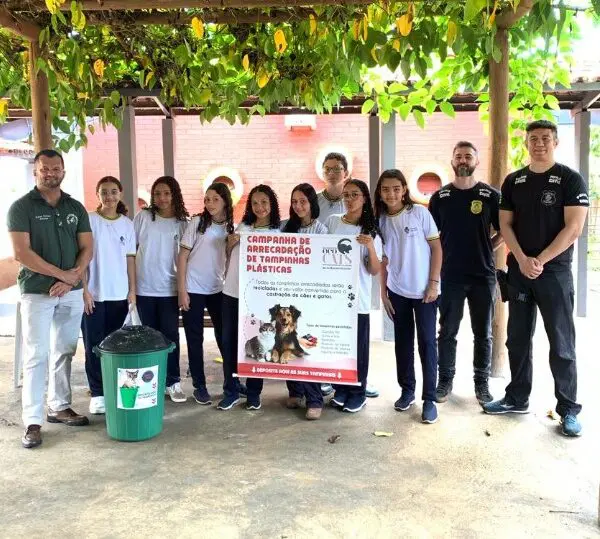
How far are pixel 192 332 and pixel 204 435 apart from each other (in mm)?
785

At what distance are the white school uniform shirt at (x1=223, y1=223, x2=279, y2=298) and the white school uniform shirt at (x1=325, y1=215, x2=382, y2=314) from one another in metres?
0.42

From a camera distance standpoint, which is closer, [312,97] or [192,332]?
[192,332]

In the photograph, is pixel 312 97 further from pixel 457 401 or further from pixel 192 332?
→ pixel 457 401

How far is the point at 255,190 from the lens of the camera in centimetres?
393

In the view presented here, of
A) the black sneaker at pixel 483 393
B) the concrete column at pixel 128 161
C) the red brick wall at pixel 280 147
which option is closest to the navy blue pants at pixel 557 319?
the black sneaker at pixel 483 393

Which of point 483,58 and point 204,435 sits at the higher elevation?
point 483,58

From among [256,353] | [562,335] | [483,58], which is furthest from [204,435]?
[483,58]

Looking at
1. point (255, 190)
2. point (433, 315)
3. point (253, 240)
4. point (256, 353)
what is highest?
point (255, 190)

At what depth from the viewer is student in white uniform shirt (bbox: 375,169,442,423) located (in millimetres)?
3822

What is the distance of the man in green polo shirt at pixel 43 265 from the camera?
3512 mm

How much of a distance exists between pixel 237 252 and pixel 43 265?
1.21m

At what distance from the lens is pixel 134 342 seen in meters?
3.53

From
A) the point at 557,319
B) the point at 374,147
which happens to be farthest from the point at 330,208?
the point at 374,147

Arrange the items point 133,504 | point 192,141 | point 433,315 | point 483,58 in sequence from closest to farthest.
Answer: point 133,504
point 433,315
point 483,58
point 192,141
